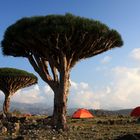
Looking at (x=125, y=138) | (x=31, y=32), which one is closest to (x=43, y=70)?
(x=31, y=32)

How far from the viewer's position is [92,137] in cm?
1862

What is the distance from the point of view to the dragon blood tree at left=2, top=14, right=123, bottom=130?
21.9 meters

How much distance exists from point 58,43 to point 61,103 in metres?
3.67

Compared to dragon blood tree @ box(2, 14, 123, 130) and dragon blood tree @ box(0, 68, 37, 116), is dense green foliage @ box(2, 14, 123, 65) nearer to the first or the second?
dragon blood tree @ box(2, 14, 123, 130)

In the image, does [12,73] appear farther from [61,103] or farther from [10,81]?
[61,103]

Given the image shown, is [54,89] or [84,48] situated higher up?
[84,48]

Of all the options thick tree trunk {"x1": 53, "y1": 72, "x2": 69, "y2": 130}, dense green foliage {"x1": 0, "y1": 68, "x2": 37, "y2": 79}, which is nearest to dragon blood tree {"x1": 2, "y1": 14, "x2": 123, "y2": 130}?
thick tree trunk {"x1": 53, "y1": 72, "x2": 69, "y2": 130}

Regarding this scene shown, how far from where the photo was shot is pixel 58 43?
879 inches

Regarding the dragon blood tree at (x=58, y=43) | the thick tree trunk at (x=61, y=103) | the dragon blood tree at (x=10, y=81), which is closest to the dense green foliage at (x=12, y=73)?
the dragon blood tree at (x=10, y=81)

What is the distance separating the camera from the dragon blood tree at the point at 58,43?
862 inches

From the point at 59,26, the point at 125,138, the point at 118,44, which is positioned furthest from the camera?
the point at 118,44

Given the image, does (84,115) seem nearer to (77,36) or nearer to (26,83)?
(26,83)

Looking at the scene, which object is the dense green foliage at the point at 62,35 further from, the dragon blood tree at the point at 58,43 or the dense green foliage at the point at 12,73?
the dense green foliage at the point at 12,73

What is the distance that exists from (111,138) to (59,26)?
726cm
